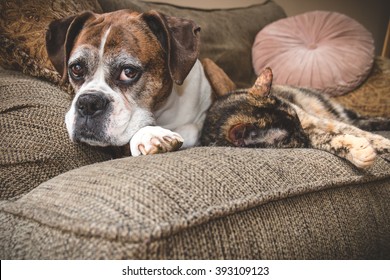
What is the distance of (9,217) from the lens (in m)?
1.07

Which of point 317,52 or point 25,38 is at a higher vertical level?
point 25,38

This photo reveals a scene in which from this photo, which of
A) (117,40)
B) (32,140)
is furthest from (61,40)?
(32,140)

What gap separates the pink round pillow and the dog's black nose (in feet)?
5.57

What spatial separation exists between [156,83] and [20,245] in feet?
2.81

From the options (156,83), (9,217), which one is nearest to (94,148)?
(156,83)

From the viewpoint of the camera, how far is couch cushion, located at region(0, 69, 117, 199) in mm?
1307

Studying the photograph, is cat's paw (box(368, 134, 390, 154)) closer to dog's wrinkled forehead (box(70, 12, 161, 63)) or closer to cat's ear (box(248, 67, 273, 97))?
cat's ear (box(248, 67, 273, 97))

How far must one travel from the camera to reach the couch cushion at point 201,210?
86 centimetres

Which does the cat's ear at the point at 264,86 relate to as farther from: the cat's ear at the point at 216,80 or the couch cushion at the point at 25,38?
the couch cushion at the point at 25,38

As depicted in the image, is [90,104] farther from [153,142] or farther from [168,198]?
[168,198]

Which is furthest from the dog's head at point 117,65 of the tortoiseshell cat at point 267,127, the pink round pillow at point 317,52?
the pink round pillow at point 317,52

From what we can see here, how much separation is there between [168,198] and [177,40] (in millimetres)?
881

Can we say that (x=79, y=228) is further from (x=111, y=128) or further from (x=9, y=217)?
(x=111, y=128)

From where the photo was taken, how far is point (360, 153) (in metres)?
1.37
